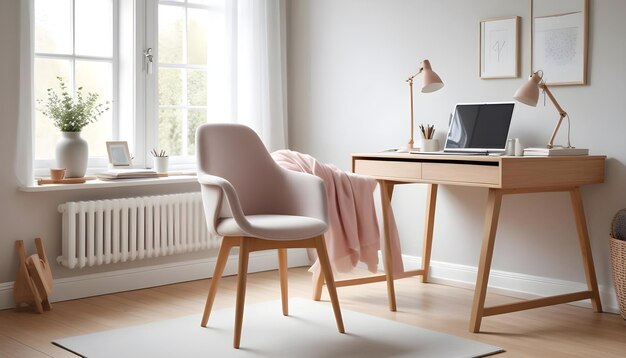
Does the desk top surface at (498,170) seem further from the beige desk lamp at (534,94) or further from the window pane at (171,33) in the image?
the window pane at (171,33)

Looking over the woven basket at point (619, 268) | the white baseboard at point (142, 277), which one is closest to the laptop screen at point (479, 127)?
the woven basket at point (619, 268)

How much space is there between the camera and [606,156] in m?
3.70

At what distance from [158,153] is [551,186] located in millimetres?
2245

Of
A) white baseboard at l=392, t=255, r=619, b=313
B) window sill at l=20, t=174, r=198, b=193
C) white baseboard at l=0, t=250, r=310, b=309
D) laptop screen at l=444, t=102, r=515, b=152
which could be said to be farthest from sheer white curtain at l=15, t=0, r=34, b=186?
white baseboard at l=392, t=255, r=619, b=313

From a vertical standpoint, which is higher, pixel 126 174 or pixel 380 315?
pixel 126 174

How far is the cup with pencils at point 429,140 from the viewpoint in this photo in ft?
13.6

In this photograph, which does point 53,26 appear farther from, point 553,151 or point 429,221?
point 553,151

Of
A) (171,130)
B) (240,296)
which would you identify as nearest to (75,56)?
(171,130)

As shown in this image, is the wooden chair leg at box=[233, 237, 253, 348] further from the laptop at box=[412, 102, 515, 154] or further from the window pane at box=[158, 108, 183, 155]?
the window pane at box=[158, 108, 183, 155]

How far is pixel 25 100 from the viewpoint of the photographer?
385cm

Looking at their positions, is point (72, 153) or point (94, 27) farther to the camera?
point (94, 27)

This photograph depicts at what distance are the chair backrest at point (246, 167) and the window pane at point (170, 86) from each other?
1182mm

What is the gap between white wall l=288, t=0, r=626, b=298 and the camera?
3.72 metres

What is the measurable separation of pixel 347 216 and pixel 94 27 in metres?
1.79
